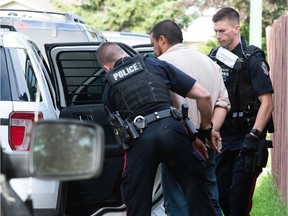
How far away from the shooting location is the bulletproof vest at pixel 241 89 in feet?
21.6

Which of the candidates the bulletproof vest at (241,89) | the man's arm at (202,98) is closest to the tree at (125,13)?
the bulletproof vest at (241,89)

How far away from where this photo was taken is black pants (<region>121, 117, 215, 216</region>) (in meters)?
5.45

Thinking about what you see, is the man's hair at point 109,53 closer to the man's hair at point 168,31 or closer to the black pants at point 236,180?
the man's hair at point 168,31

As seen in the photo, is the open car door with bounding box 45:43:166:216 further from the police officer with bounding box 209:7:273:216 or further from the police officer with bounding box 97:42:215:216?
the police officer with bounding box 97:42:215:216

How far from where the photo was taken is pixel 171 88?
5680 mm

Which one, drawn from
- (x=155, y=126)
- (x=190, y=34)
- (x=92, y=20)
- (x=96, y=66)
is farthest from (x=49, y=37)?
(x=190, y=34)

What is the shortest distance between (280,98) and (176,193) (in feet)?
9.01

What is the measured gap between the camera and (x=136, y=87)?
5.50m

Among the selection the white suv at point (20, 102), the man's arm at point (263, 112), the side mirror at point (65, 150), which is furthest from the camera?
the man's arm at point (263, 112)

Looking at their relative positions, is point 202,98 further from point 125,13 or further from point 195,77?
point 125,13

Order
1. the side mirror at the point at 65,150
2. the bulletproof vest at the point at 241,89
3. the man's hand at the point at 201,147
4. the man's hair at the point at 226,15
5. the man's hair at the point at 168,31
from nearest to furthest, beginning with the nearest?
the side mirror at the point at 65,150 → the man's hand at the point at 201,147 → the man's hair at the point at 168,31 → the bulletproof vest at the point at 241,89 → the man's hair at the point at 226,15

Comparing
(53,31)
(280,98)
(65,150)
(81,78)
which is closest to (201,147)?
(81,78)

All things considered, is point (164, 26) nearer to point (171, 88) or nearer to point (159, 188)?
point (171, 88)

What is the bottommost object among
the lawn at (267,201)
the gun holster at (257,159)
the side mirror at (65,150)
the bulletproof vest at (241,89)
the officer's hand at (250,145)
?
the lawn at (267,201)
